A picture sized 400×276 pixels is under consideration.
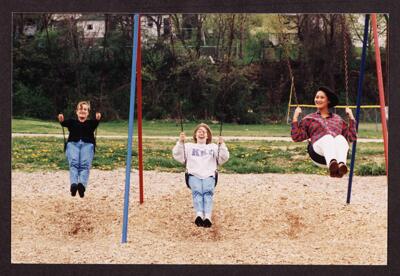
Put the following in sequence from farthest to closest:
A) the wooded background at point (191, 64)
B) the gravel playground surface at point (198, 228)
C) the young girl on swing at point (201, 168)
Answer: the wooded background at point (191, 64) → the young girl on swing at point (201, 168) → the gravel playground surface at point (198, 228)

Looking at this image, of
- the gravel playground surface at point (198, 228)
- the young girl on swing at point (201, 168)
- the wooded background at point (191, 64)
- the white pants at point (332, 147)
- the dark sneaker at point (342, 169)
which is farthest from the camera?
the wooded background at point (191, 64)

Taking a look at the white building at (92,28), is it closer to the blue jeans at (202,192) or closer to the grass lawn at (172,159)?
the grass lawn at (172,159)

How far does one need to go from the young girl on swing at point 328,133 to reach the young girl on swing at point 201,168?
71 centimetres

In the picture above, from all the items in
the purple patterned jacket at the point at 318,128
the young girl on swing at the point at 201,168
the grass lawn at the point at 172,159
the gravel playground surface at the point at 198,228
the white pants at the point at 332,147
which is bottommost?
the gravel playground surface at the point at 198,228

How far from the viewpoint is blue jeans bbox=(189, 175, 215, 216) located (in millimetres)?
5516

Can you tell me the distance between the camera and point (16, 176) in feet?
29.1

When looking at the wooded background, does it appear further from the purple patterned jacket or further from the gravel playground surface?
the purple patterned jacket

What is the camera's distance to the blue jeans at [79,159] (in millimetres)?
5523

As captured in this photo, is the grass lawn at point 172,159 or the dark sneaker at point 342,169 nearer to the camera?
the dark sneaker at point 342,169

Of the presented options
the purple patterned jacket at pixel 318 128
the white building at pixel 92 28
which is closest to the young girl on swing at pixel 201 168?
the purple patterned jacket at pixel 318 128

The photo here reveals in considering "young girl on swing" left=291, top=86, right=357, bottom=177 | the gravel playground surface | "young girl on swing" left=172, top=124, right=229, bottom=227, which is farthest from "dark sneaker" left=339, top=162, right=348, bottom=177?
"young girl on swing" left=172, top=124, right=229, bottom=227

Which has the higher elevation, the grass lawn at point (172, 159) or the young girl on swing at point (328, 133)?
the young girl on swing at point (328, 133)

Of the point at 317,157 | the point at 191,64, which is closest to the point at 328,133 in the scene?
the point at 317,157

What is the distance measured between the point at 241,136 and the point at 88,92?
2.74 metres
